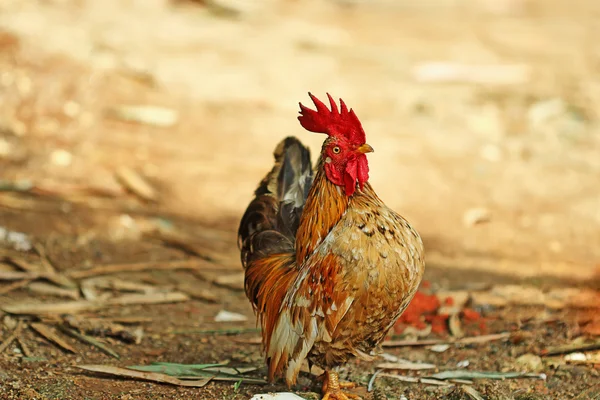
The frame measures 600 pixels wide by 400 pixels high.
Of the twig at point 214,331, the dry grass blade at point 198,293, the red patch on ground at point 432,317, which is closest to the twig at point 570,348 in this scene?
the red patch on ground at point 432,317

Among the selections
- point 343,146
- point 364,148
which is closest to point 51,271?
point 343,146

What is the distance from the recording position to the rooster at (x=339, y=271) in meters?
3.88

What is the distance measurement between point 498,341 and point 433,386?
39.0 inches

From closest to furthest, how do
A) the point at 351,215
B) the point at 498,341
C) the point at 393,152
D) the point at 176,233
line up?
the point at 351,215 < the point at 498,341 < the point at 176,233 < the point at 393,152

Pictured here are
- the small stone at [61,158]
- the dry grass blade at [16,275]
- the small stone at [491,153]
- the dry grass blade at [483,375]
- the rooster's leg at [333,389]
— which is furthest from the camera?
the small stone at [491,153]

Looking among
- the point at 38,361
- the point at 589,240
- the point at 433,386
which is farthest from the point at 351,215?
the point at 589,240

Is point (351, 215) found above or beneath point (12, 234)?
above

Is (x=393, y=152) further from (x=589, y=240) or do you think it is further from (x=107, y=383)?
(x=107, y=383)

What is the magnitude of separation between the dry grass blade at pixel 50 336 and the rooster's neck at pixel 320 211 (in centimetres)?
194

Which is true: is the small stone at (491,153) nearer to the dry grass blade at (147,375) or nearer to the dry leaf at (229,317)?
the dry leaf at (229,317)

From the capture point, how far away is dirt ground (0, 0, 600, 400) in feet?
17.2

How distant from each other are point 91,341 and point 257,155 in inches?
177

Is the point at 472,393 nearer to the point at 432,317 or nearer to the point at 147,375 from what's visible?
the point at 432,317

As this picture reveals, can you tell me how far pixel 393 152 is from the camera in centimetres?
934
